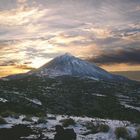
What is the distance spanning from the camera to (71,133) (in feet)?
68.2

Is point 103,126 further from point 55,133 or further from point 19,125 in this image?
point 19,125

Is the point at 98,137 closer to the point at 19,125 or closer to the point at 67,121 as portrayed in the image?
the point at 67,121

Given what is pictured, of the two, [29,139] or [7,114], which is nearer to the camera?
[29,139]

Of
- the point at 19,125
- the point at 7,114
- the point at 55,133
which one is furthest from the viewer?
the point at 7,114

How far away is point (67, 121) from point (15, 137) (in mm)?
5987

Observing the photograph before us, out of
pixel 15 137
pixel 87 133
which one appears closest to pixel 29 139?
pixel 15 137

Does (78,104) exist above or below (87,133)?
below

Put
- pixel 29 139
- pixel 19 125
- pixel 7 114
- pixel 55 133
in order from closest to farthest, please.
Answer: pixel 29 139 → pixel 55 133 → pixel 19 125 → pixel 7 114

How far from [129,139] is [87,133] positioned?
10.1 feet

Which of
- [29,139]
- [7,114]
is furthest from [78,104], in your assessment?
[29,139]

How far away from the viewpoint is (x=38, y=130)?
71.3ft

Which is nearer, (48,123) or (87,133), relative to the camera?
(87,133)

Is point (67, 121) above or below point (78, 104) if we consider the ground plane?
above

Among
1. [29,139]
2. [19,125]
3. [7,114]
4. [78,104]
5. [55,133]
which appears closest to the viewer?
[29,139]
